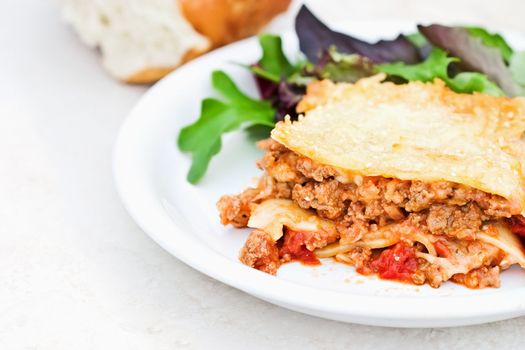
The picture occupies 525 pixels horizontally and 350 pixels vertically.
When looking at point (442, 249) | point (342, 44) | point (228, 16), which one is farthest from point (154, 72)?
point (442, 249)

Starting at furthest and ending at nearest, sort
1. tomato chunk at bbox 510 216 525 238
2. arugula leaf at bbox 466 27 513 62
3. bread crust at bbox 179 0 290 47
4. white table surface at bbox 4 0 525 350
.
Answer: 1. bread crust at bbox 179 0 290 47
2. arugula leaf at bbox 466 27 513 62
3. tomato chunk at bbox 510 216 525 238
4. white table surface at bbox 4 0 525 350

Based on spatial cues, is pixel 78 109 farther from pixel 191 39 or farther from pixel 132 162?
pixel 132 162

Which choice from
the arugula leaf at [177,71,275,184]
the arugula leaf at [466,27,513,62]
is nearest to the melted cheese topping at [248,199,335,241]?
the arugula leaf at [177,71,275,184]

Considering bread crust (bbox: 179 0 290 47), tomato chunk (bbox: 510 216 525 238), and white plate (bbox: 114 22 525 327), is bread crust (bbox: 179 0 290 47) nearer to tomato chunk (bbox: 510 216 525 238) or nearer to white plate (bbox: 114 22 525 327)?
white plate (bbox: 114 22 525 327)

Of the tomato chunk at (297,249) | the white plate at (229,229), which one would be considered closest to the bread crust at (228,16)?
the white plate at (229,229)

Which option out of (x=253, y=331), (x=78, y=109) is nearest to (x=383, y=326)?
(x=253, y=331)

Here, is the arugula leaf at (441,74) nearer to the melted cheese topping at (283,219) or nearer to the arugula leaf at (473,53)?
the arugula leaf at (473,53)

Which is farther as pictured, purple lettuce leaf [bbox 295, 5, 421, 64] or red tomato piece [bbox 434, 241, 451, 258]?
purple lettuce leaf [bbox 295, 5, 421, 64]

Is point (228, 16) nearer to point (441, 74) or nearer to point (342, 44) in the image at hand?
point (342, 44)
